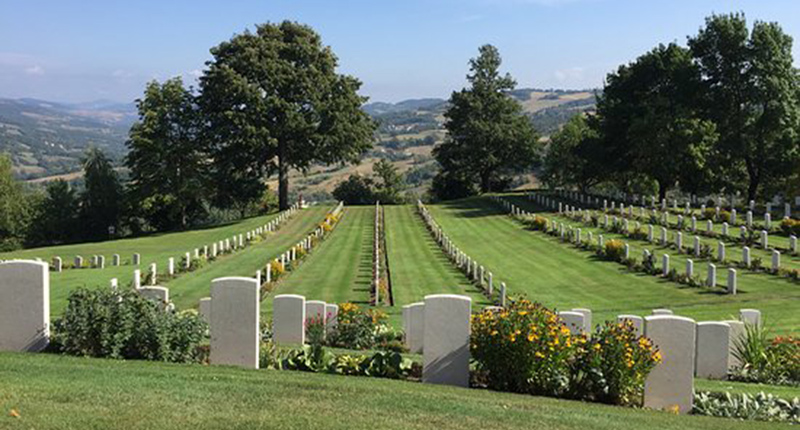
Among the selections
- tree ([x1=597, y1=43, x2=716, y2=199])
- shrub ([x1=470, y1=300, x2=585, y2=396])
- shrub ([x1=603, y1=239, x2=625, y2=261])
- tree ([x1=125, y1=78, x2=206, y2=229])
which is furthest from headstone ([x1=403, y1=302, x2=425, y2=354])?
tree ([x1=125, y1=78, x2=206, y2=229])

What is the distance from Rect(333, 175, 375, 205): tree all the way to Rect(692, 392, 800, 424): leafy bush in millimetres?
65588

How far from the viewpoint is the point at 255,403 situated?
8.84 m

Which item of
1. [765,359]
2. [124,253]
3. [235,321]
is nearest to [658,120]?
[124,253]

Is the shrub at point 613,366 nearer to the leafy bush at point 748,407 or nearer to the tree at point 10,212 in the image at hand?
the leafy bush at point 748,407

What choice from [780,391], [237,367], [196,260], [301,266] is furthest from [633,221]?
[237,367]

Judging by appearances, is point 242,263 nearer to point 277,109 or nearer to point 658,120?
point 277,109

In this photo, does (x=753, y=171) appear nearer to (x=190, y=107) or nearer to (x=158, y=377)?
(x=190, y=107)

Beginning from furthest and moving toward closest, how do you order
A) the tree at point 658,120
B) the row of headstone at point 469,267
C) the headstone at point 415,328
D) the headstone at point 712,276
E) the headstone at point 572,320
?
the tree at point 658,120, the row of headstone at point 469,267, the headstone at point 712,276, the headstone at point 415,328, the headstone at point 572,320

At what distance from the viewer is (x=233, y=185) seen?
61719mm

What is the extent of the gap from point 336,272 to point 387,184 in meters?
47.0

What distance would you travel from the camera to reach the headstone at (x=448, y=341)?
11.3 m

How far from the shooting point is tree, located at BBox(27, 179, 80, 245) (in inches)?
2440

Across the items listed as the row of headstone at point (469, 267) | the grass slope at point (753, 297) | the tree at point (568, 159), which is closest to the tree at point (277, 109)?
the row of headstone at point (469, 267)

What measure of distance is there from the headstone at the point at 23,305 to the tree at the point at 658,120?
149 feet
